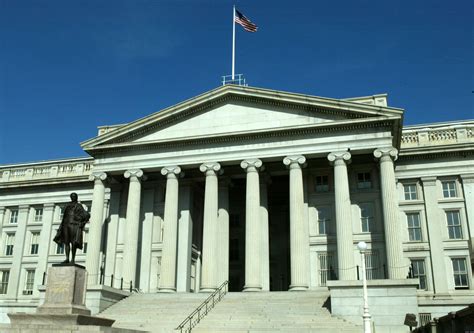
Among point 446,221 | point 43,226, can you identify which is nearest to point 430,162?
point 446,221

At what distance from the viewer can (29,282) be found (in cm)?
4691

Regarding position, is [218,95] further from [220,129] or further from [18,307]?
[18,307]

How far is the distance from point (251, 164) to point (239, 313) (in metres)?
12.1

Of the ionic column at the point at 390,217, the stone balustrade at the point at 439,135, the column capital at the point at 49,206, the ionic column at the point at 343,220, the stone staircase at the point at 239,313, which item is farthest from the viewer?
the column capital at the point at 49,206

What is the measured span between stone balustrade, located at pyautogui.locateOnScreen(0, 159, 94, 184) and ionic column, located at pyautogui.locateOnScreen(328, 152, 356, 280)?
81.3 ft

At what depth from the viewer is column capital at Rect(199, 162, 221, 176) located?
37688 mm

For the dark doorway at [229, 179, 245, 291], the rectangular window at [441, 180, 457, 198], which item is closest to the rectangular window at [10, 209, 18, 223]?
the dark doorway at [229, 179, 245, 291]

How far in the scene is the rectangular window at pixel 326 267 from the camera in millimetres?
37000

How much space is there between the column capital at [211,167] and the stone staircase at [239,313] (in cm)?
941

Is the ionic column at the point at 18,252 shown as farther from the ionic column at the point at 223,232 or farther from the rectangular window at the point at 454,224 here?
the rectangular window at the point at 454,224

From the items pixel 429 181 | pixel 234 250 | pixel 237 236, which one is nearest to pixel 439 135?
pixel 429 181

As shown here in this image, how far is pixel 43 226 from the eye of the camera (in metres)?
47.8

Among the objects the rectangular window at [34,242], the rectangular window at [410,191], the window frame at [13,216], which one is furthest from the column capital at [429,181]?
the window frame at [13,216]

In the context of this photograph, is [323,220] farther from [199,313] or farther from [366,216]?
[199,313]
